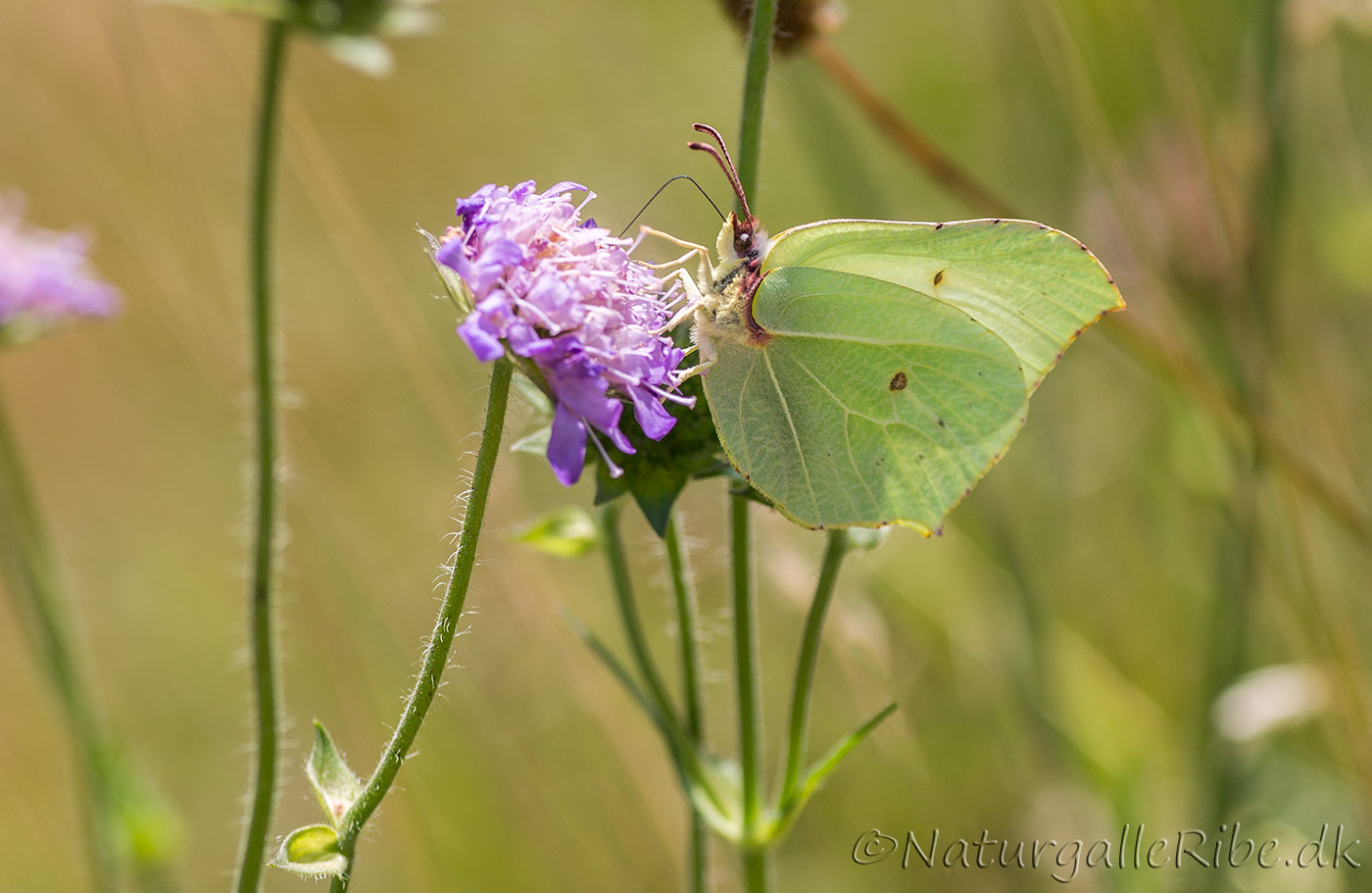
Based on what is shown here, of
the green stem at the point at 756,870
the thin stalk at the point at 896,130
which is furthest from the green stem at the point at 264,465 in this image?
the thin stalk at the point at 896,130

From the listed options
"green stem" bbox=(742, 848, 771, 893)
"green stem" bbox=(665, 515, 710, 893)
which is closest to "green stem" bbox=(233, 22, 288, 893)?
"green stem" bbox=(665, 515, 710, 893)

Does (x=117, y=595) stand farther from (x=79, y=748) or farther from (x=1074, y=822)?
(x=1074, y=822)

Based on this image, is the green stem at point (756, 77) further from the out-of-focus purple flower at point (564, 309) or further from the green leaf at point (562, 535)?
the green leaf at point (562, 535)

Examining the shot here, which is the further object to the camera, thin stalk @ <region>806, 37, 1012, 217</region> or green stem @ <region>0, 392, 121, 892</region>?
thin stalk @ <region>806, 37, 1012, 217</region>

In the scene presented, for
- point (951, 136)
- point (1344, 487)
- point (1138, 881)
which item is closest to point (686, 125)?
point (951, 136)

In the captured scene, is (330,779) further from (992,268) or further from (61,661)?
(992,268)

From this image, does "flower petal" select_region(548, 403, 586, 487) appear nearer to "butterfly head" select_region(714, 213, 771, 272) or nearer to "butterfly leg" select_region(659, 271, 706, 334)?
"butterfly leg" select_region(659, 271, 706, 334)
